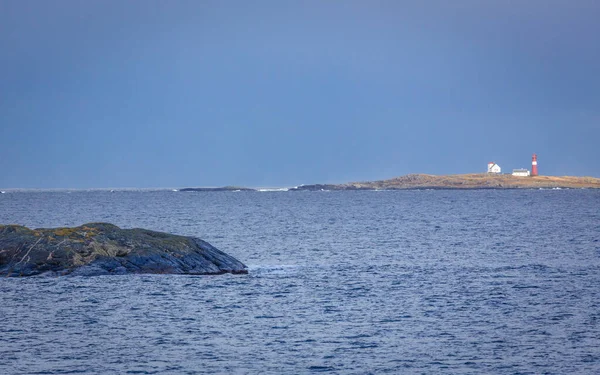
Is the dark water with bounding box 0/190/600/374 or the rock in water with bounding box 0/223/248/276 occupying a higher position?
the rock in water with bounding box 0/223/248/276

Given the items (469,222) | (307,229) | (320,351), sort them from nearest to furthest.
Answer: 1. (320,351)
2. (307,229)
3. (469,222)

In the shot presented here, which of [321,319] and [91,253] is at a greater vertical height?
[91,253]

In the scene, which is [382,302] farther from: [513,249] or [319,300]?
[513,249]

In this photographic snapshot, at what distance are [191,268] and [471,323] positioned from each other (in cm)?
1489

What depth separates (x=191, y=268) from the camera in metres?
37.3

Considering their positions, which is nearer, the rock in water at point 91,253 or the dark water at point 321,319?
the dark water at point 321,319

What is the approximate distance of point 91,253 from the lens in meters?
36.4

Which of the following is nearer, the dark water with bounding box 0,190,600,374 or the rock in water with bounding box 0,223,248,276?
the dark water with bounding box 0,190,600,374

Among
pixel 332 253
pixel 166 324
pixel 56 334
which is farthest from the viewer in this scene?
pixel 332 253

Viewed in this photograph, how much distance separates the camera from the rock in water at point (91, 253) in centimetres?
3559

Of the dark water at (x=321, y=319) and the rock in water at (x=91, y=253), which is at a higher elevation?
the rock in water at (x=91, y=253)

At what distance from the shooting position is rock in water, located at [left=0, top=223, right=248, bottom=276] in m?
35.6

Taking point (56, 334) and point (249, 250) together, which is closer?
point (56, 334)

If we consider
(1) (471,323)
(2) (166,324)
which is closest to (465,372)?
(1) (471,323)
